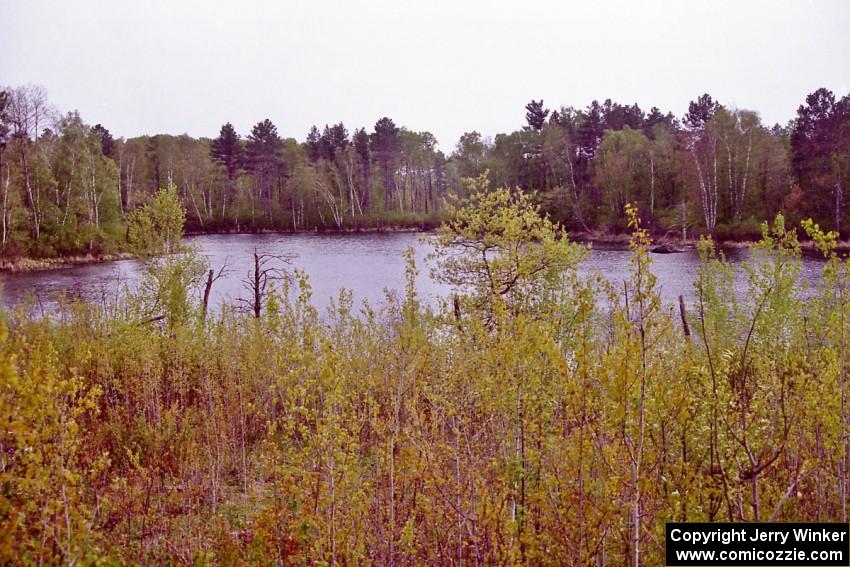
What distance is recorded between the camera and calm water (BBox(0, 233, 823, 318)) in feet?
83.8

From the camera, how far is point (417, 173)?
74312 millimetres

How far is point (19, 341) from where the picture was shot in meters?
4.62

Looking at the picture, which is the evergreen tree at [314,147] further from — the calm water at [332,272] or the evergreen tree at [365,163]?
the calm water at [332,272]

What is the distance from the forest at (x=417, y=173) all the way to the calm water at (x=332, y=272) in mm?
4922

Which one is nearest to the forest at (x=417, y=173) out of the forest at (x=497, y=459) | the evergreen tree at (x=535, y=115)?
the evergreen tree at (x=535, y=115)

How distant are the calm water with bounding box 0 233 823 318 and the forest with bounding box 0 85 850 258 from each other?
4922 millimetres

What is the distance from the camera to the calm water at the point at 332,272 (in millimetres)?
25531

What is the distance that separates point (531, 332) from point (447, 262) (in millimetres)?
11708

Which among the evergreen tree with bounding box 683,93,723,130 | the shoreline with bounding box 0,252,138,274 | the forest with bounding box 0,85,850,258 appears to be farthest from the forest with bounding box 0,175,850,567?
the evergreen tree with bounding box 683,93,723,130

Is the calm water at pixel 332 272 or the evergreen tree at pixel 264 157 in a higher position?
the evergreen tree at pixel 264 157

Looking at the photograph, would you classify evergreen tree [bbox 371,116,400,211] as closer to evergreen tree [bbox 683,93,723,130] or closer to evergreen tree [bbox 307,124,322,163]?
evergreen tree [bbox 307,124,322,163]

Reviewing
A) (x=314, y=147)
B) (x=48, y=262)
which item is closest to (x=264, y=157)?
(x=314, y=147)

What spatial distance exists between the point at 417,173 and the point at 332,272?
43.2 m

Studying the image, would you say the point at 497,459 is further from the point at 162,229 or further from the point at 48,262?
the point at 48,262
